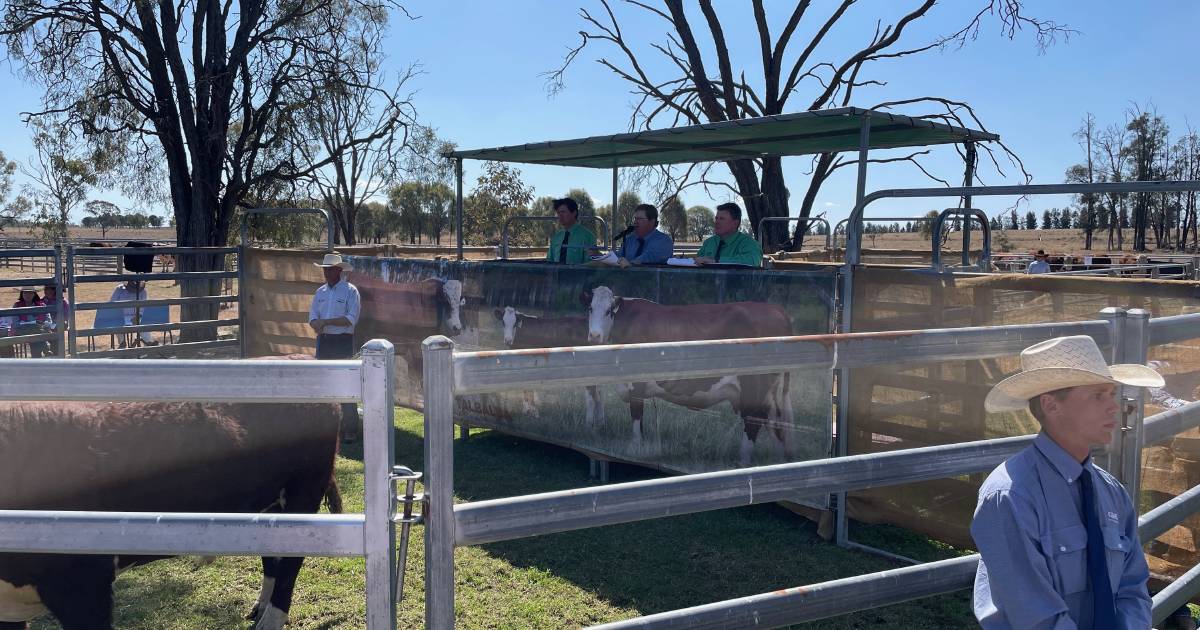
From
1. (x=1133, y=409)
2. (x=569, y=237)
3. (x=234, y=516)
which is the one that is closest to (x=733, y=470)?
(x=234, y=516)

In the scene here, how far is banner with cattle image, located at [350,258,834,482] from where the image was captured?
19.6 feet

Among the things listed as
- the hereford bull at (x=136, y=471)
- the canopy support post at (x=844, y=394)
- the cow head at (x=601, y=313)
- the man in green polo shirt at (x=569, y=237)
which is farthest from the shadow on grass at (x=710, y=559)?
the man in green polo shirt at (x=569, y=237)

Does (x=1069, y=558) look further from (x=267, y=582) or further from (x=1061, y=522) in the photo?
(x=267, y=582)

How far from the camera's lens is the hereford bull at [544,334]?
7.30 meters

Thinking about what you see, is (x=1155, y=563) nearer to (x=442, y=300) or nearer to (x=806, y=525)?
(x=806, y=525)

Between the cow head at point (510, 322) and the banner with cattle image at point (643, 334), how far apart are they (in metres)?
0.01

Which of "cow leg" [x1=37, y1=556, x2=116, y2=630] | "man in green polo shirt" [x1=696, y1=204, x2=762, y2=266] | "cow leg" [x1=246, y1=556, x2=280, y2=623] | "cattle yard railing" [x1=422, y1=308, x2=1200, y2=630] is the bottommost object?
"cow leg" [x1=246, y1=556, x2=280, y2=623]

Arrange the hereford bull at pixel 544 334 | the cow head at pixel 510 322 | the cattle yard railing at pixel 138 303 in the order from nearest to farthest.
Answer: the hereford bull at pixel 544 334, the cow head at pixel 510 322, the cattle yard railing at pixel 138 303

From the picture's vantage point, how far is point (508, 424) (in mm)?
8141

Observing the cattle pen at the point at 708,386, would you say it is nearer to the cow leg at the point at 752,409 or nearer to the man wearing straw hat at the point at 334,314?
the cow leg at the point at 752,409

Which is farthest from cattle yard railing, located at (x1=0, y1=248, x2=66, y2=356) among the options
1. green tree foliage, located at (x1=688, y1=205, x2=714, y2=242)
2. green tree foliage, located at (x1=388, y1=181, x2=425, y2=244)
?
green tree foliage, located at (x1=688, y1=205, x2=714, y2=242)

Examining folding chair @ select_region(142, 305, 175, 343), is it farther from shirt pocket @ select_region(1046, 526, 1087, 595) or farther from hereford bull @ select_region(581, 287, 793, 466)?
shirt pocket @ select_region(1046, 526, 1087, 595)

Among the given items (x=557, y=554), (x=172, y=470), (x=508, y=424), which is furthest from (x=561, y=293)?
(x=172, y=470)

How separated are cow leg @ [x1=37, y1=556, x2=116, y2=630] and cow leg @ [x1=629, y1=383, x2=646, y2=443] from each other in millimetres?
4223
